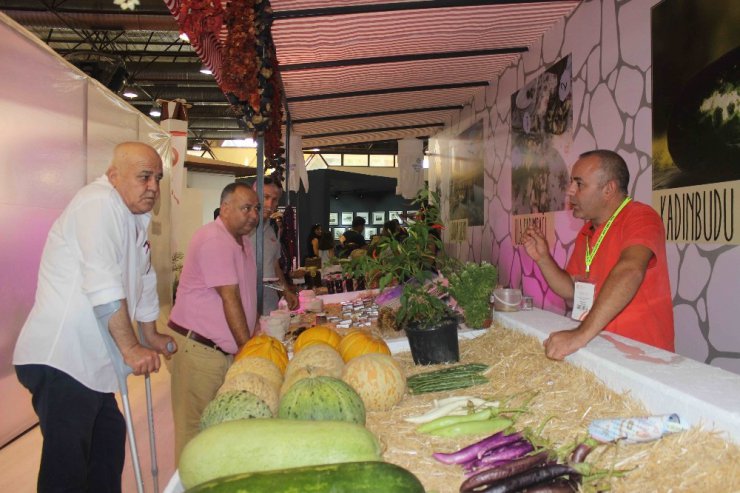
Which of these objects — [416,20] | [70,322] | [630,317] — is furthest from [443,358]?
[416,20]

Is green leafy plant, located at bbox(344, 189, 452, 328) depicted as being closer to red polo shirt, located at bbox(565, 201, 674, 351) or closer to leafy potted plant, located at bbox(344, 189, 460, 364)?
leafy potted plant, located at bbox(344, 189, 460, 364)

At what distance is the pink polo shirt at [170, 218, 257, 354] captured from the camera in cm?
377

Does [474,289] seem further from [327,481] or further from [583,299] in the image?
[327,481]

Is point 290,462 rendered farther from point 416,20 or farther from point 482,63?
point 482,63

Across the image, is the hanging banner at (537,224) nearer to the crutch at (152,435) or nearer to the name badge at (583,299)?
the name badge at (583,299)

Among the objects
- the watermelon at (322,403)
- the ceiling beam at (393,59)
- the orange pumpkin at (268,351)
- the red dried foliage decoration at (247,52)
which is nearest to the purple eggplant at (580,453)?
the watermelon at (322,403)

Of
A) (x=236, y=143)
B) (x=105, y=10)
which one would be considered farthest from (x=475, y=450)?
(x=236, y=143)

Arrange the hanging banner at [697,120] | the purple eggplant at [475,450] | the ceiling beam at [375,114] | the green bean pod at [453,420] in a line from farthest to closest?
the ceiling beam at [375,114], the hanging banner at [697,120], the green bean pod at [453,420], the purple eggplant at [475,450]

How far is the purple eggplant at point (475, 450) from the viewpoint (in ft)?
5.24

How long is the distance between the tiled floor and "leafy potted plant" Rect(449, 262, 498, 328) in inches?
109

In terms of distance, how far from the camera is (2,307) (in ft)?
16.1

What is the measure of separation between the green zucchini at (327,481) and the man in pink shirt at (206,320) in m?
2.51

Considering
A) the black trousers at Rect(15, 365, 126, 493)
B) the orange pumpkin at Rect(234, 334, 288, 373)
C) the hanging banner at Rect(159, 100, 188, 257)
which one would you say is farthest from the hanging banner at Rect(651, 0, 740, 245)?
the hanging banner at Rect(159, 100, 188, 257)

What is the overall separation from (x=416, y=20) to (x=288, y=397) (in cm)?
410
